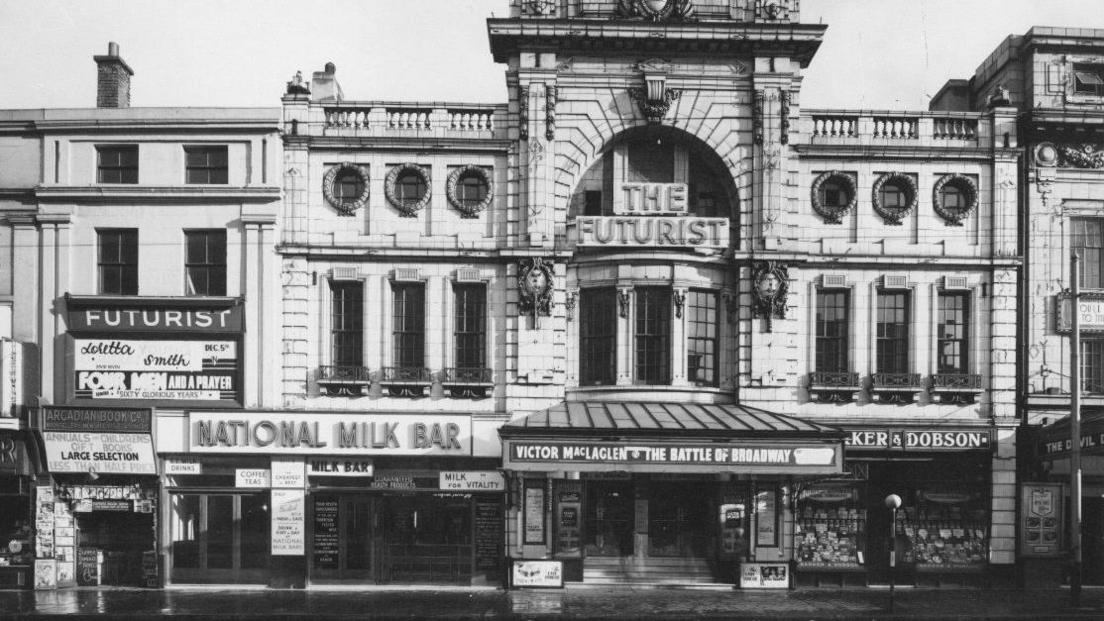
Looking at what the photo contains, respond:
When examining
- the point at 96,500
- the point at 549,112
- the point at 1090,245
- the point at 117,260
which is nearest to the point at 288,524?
the point at 96,500

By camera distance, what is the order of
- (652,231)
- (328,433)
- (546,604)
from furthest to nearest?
(652,231), (328,433), (546,604)

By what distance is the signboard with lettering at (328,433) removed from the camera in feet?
83.2

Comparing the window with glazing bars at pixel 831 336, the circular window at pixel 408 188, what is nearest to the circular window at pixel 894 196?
the window with glazing bars at pixel 831 336

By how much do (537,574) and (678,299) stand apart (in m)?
8.22

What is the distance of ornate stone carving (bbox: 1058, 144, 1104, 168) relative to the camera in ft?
87.6

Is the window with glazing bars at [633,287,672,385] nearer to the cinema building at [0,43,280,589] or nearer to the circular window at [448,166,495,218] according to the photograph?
the circular window at [448,166,495,218]

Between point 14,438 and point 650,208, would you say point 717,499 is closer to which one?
point 650,208

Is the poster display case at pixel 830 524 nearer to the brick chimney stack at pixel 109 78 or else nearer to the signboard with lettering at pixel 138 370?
the signboard with lettering at pixel 138 370

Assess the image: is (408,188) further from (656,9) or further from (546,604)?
(546,604)

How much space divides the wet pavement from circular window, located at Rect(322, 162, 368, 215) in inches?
409

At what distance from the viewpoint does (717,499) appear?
1022 inches

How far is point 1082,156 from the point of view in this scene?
2670 centimetres

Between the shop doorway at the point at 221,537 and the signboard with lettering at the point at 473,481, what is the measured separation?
4.87m

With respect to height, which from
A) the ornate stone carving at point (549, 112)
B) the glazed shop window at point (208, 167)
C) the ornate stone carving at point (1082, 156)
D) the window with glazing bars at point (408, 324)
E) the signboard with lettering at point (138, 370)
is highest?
the ornate stone carving at point (549, 112)
